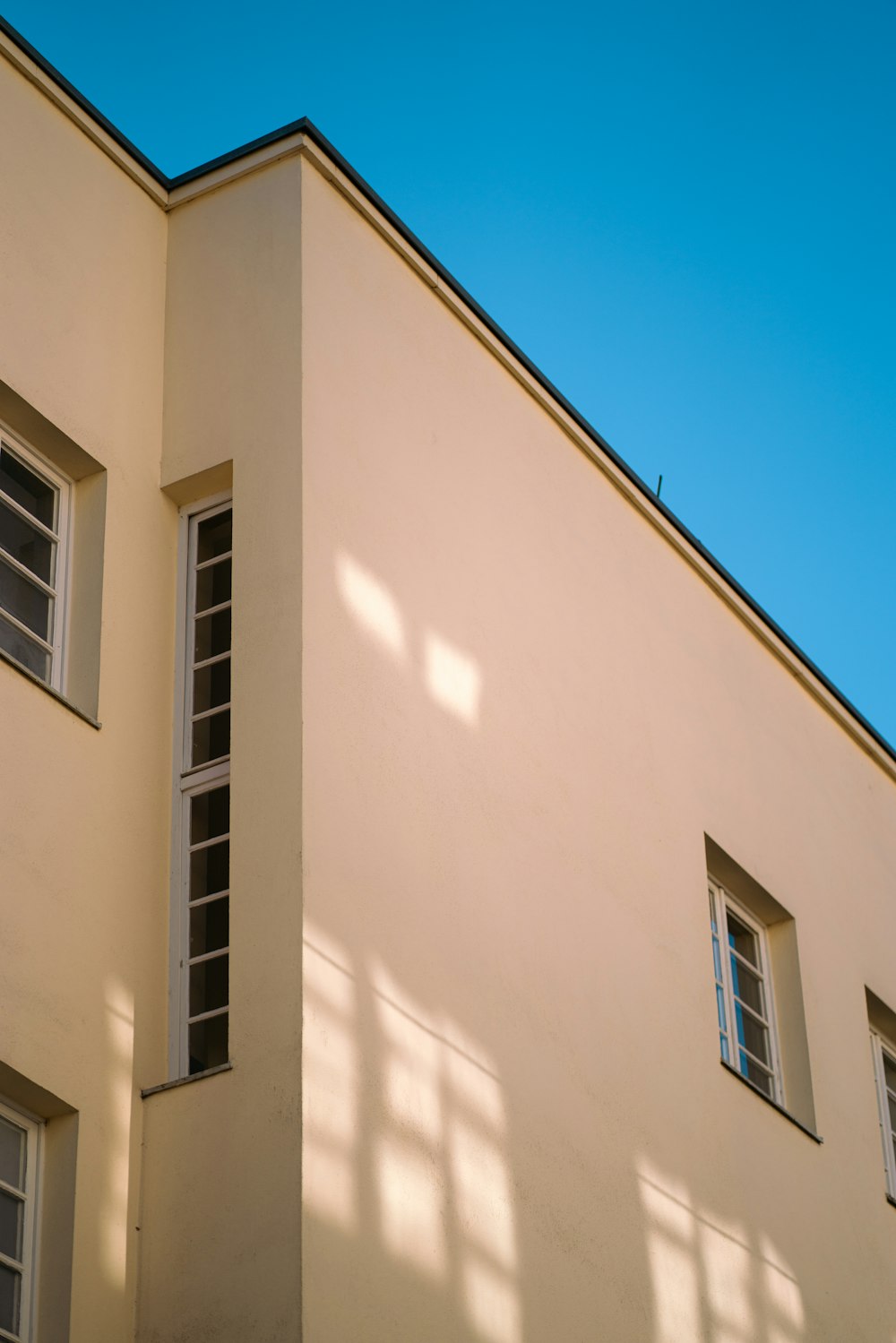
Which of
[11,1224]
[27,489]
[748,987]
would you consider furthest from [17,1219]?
[748,987]

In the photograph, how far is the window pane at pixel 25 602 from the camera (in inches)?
407

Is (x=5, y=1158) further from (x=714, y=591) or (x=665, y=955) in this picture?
(x=714, y=591)

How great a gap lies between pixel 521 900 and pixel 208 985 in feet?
6.60

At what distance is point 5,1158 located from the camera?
29.1ft

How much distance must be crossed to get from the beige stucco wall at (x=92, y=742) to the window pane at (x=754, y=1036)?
544cm

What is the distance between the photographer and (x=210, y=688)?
10766mm

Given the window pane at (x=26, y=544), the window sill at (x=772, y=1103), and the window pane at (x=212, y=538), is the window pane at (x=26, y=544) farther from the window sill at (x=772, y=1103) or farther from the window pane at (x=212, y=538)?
the window sill at (x=772, y=1103)

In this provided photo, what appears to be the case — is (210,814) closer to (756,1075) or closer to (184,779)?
(184,779)

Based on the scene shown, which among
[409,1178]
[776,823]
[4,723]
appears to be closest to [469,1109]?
[409,1178]

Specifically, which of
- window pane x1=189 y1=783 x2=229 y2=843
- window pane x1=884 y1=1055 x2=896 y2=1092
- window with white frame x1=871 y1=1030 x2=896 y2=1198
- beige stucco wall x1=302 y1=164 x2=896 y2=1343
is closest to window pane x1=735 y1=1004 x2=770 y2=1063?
beige stucco wall x1=302 y1=164 x2=896 y2=1343

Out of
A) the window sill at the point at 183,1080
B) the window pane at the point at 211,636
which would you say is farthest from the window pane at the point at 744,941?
the window sill at the point at 183,1080

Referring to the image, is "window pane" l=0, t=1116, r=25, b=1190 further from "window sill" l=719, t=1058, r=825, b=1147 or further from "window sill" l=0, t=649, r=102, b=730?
"window sill" l=719, t=1058, r=825, b=1147

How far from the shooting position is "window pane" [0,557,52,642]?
1034cm

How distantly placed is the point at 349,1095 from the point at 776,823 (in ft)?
21.4
